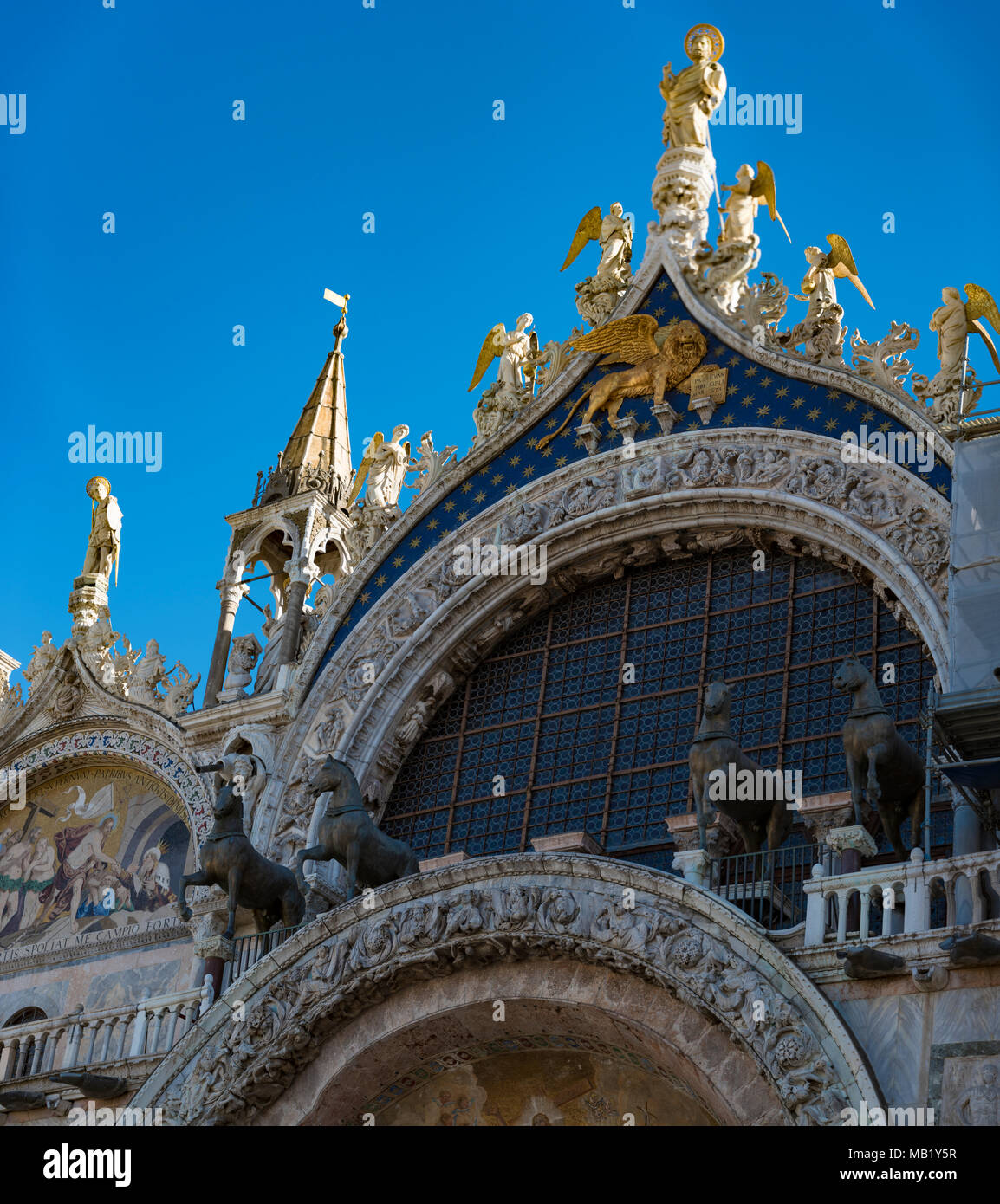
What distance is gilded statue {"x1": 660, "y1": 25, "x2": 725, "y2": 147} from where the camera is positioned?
77.8 feet

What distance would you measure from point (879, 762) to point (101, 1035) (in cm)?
833

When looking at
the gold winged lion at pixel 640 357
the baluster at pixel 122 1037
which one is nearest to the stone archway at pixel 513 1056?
the baluster at pixel 122 1037

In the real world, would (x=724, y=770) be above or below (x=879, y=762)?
above

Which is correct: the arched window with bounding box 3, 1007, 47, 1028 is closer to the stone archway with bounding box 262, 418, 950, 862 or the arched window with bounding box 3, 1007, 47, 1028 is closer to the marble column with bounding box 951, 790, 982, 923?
the stone archway with bounding box 262, 418, 950, 862

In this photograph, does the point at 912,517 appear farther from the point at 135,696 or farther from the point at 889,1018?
the point at 135,696

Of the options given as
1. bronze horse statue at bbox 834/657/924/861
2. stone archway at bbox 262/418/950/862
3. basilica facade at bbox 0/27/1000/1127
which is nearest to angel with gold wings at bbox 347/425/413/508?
basilica facade at bbox 0/27/1000/1127

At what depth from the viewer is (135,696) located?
24156 mm

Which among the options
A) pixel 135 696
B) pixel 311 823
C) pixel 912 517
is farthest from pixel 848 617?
pixel 135 696

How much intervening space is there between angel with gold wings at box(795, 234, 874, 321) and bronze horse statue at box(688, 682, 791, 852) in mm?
5453

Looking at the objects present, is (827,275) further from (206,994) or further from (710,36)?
(206,994)

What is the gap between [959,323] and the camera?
1986 cm

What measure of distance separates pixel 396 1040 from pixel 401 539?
23.5 feet

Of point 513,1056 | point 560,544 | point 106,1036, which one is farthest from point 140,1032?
point 560,544

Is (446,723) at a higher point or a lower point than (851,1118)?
higher
